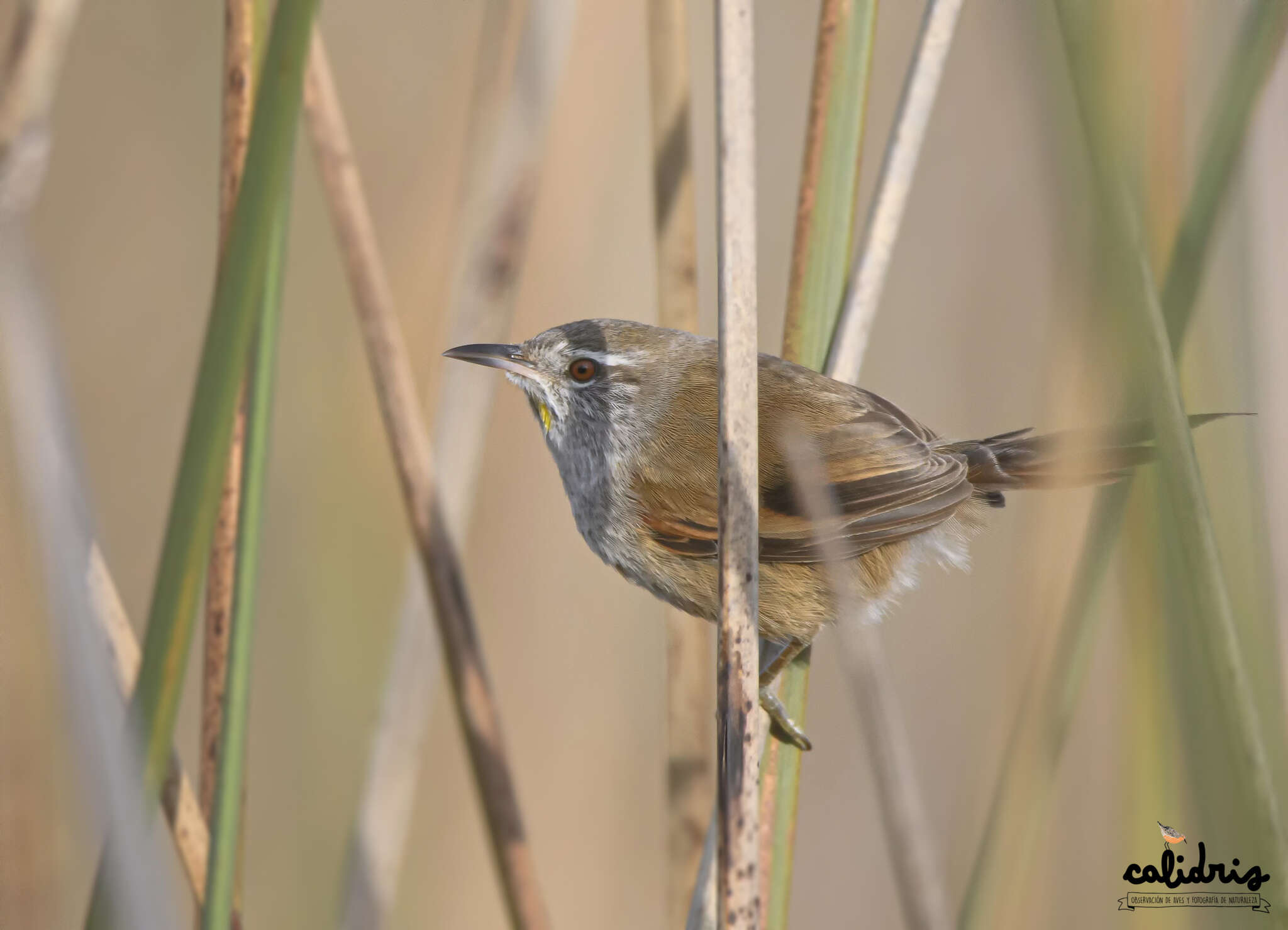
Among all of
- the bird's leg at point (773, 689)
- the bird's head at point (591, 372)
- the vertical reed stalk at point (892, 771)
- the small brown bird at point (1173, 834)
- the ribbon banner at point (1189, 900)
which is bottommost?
the ribbon banner at point (1189, 900)

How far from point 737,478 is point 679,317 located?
908mm

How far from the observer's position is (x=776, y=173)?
3.39m

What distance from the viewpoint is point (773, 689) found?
212 cm

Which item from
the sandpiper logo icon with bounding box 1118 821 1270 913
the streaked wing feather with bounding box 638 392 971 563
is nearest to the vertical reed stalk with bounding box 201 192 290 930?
the streaked wing feather with bounding box 638 392 971 563

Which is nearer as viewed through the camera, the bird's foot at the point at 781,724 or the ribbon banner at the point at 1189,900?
the ribbon banner at the point at 1189,900

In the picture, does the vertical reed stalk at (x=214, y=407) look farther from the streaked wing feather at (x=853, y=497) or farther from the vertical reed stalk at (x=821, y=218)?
the streaked wing feather at (x=853, y=497)

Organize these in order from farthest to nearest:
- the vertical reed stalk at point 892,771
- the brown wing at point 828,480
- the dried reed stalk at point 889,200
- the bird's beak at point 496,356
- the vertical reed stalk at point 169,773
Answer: the bird's beak at point 496,356, the brown wing at point 828,480, the dried reed stalk at point 889,200, the vertical reed stalk at point 169,773, the vertical reed stalk at point 892,771

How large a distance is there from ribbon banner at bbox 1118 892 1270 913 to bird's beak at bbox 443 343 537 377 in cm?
148

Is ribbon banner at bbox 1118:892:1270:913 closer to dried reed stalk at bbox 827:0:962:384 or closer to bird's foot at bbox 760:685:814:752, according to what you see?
bird's foot at bbox 760:685:814:752

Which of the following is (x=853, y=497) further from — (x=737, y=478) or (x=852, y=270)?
(x=737, y=478)

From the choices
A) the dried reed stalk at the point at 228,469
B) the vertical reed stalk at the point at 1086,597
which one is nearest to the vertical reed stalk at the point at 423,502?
the dried reed stalk at the point at 228,469

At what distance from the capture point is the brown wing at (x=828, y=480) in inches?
76.4

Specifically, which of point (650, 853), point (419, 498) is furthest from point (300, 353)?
point (650, 853)

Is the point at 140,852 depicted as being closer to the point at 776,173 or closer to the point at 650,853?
the point at 650,853
